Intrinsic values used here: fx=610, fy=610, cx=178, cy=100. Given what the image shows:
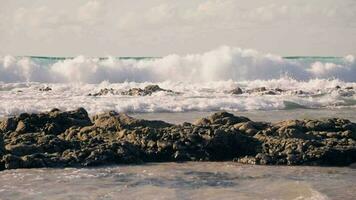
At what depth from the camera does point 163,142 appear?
10.0 meters

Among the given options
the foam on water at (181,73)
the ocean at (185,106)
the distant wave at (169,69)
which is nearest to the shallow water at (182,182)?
the ocean at (185,106)

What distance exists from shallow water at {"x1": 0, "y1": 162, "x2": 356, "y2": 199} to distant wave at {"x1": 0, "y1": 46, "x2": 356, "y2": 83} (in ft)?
107

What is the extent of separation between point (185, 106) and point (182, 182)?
1340 cm

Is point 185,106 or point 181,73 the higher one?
point 181,73

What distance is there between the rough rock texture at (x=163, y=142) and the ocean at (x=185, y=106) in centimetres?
34

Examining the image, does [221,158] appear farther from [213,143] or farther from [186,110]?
[186,110]

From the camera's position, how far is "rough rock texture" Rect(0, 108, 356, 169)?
9477 millimetres

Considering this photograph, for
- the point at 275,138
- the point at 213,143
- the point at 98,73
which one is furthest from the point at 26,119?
the point at 98,73

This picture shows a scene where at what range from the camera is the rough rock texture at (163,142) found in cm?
948

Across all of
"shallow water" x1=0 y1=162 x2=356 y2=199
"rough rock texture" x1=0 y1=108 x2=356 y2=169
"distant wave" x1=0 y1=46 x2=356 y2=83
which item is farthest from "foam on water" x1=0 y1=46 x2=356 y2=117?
"shallow water" x1=0 y1=162 x2=356 y2=199

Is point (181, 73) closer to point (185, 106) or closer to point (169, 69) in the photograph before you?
point (169, 69)

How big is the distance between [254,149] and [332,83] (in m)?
28.4

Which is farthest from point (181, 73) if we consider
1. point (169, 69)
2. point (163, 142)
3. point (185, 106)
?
point (163, 142)

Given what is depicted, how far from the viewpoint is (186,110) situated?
820 inches
